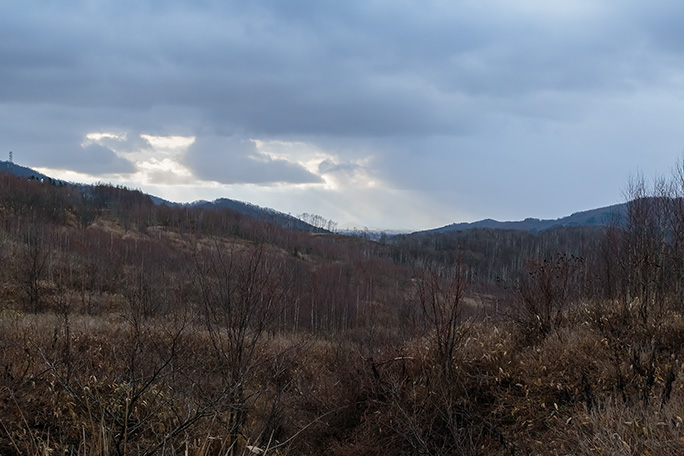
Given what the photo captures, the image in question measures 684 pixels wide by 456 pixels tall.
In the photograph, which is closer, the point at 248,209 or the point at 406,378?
the point at 406,378

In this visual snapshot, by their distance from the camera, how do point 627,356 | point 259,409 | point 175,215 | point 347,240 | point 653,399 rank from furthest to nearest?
point 347,240 → point 175,215 → point 259,409 → point 627,356 → point 653,399

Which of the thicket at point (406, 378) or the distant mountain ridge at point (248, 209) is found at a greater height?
the distant mountain ridge at point (248, 209)

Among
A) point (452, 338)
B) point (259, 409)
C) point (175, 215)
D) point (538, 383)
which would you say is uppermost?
point (175, 215)

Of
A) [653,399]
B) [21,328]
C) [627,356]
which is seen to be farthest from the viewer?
[21,328]

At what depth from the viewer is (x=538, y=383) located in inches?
287

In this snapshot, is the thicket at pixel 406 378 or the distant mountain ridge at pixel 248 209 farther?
the distant mountain ridge at pixel 248 209

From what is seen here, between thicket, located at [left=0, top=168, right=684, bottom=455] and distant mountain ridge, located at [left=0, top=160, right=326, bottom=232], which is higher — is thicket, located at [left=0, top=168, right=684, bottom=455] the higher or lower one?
the lower one

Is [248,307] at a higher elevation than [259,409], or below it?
higher

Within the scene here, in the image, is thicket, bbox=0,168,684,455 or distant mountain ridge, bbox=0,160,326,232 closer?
thicket, bbox=0,168,684,455

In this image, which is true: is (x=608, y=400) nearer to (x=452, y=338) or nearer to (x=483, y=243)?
(x=452, y=338)

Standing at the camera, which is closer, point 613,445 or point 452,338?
point 613,445

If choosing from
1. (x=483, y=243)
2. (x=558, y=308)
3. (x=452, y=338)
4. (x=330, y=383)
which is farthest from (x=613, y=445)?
(x=483, y=243)

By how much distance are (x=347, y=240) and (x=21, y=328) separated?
3506 inches

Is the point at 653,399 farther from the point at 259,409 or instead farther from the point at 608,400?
the point at 259,409
